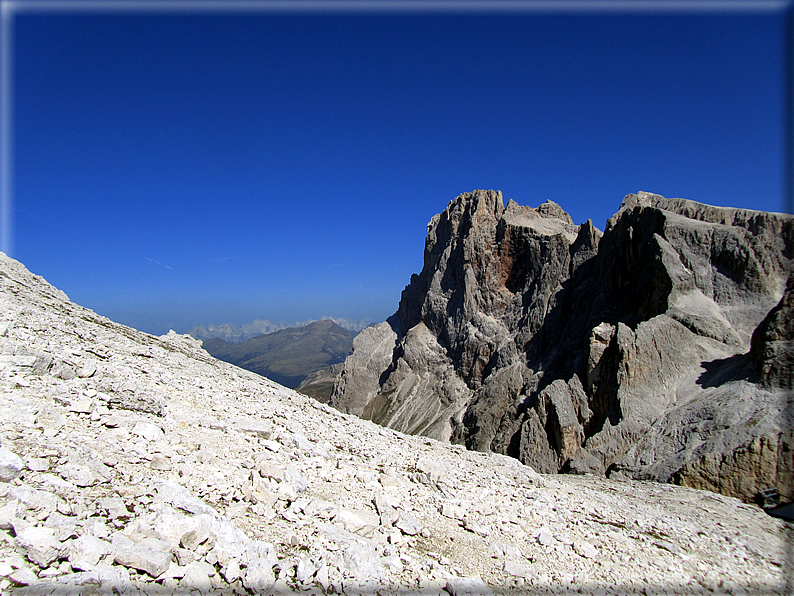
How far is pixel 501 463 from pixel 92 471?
15391 millimetres

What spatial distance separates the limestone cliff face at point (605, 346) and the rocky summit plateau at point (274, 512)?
2100 centimetres

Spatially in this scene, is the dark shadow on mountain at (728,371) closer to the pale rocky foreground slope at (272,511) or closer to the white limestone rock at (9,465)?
the pale rocky foreground slope at (272,511)

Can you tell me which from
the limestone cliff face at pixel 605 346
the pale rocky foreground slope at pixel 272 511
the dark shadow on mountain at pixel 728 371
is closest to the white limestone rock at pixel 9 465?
the pale rocky foreground slope at pixel 272 511

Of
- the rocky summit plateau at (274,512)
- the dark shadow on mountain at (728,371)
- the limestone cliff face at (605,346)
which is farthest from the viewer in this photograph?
the dark shadow on mountain at (728,371)

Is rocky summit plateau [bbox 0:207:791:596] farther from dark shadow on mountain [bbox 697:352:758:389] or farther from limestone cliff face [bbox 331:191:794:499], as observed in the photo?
dark shadow on mountain [bbox 697:352:758:389]

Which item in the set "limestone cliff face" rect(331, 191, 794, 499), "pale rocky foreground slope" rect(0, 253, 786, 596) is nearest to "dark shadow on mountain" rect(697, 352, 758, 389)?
"limestone cliff face" rect(331, 191, 794, 499)

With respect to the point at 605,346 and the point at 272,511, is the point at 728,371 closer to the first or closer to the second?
the point at 605,346

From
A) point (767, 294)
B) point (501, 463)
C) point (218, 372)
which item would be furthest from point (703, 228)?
point (218, 372)

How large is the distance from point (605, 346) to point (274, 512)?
61.5 metres

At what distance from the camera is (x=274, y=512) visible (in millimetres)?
9867

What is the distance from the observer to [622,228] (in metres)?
79.1

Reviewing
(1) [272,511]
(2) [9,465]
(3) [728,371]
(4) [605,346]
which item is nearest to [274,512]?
(1) [272,511]

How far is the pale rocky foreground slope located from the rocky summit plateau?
0.05 meters

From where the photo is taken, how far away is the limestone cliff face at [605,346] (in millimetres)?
34281
